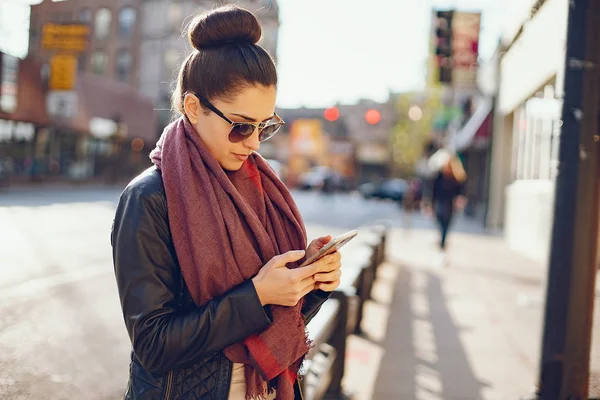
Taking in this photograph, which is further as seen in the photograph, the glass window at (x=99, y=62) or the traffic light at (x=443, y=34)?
the glass window at (x=99, y=62)

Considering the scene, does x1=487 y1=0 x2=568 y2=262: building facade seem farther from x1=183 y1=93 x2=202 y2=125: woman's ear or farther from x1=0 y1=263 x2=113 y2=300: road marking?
x1=183 y1=93 x2=202 y2=125: woman's ear

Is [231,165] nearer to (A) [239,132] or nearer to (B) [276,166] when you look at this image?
(A) [239,132]

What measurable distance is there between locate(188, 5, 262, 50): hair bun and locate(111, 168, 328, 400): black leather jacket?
0.41m

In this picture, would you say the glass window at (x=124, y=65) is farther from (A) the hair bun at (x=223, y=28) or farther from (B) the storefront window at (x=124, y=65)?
(A) the hair bun at (x=223, y=28)

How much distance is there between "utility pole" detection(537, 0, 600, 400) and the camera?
330 cm

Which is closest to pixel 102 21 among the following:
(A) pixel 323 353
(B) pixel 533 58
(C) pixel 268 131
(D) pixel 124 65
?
(D) pixel 124 65

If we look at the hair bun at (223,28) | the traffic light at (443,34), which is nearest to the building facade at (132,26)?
the hair bun at (223,28)

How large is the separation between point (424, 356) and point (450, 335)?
85 cm

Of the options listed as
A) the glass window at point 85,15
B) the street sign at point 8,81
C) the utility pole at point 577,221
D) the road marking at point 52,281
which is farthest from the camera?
the street sign at point 8,81

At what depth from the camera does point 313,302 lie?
1.82 metres

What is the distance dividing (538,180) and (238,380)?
1186 cm

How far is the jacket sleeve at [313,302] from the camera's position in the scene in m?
1.81

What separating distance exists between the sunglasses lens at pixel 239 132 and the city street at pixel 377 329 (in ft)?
9.18

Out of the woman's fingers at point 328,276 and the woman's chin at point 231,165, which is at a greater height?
the woman's chin at point 231,165
